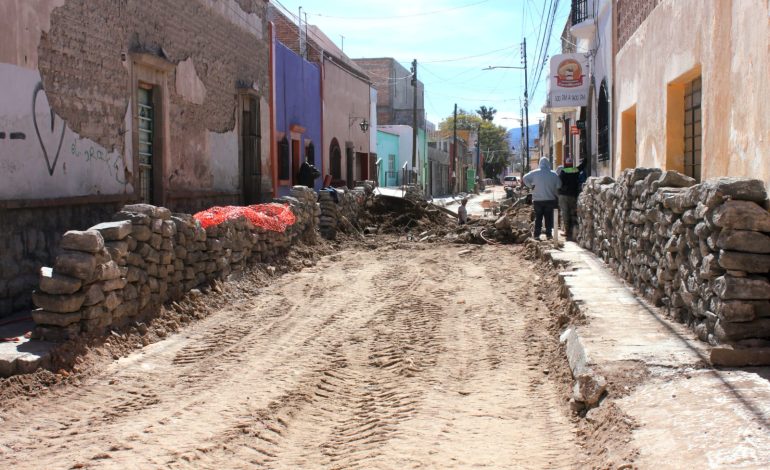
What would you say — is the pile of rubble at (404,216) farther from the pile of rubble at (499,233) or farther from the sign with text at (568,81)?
the sign with text at (568,81)

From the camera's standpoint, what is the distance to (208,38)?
1391 cm

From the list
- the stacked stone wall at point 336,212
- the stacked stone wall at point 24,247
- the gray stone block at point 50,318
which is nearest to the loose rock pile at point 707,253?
the gray stone block at point 50,318

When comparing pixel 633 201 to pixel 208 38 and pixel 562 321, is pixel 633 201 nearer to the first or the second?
pixel 562 321

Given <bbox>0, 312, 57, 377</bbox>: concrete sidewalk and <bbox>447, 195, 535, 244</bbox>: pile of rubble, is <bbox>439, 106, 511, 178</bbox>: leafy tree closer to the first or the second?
<bbox>447, 195, 535, 244</bbox>: pile of rubble

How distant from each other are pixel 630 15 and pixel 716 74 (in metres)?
5.52

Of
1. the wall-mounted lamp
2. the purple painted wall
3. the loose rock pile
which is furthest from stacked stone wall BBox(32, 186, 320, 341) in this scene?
the wall-mounted lamp

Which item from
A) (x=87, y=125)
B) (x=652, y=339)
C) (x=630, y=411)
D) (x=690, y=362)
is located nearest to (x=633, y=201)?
(x=652, y=339)

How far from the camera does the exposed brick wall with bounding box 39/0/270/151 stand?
29.3ft

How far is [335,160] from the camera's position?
25.5 meters

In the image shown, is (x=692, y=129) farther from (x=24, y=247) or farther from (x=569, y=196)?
(x=24, y=247)

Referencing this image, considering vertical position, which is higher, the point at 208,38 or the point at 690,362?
the point at 208,38

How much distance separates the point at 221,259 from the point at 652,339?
5.96m

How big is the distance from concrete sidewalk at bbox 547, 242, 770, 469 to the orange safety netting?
5.25 m

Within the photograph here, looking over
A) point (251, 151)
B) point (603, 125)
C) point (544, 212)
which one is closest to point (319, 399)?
point (544, 212)
